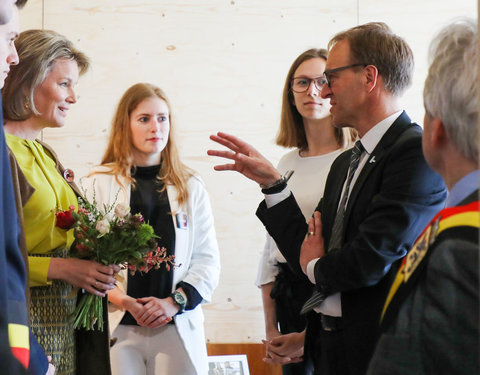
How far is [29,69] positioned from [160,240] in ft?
3.80

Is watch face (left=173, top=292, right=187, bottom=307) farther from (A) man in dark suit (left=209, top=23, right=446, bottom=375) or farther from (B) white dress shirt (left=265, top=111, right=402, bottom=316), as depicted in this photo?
(B) white dress shirt (left=265, top=111, right=402, bottom=316)

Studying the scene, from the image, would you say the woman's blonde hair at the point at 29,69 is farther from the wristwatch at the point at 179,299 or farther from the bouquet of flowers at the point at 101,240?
the wristwatch at the point at 179,299

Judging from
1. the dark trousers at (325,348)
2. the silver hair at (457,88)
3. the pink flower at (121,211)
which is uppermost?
the silver hair at (457,88)

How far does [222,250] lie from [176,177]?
3.74ft

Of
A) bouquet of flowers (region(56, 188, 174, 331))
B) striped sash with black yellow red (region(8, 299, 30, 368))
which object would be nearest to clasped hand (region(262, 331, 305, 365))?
bouquet of flowers (region(56, 188, 174, 331))

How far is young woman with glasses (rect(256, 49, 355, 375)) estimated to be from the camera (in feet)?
10.3

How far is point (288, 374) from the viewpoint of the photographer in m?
3.07

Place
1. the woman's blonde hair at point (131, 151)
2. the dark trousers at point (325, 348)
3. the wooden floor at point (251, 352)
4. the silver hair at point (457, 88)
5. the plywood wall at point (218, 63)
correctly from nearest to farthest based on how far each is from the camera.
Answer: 1. the silver hair at point (457, 88)
2. the dark trousers at point (325, 348)
3. the woman's blonde hair at point (131, 151)
4. the wooden floor at point (251, 352)
5. the plywood wall at point (218, 63)

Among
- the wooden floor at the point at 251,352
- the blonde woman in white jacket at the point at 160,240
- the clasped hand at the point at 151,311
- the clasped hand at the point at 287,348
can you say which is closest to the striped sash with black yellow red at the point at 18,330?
the clasped hand at the point at 287,348

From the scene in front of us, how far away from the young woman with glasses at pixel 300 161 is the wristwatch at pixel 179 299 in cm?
40

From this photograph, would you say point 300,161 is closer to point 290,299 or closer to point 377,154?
point 290,299

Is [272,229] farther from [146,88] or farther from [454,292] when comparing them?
[146,88]

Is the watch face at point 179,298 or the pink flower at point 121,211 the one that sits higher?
the pink flower at point 121,211

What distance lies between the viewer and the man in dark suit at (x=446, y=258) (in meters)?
1.18
